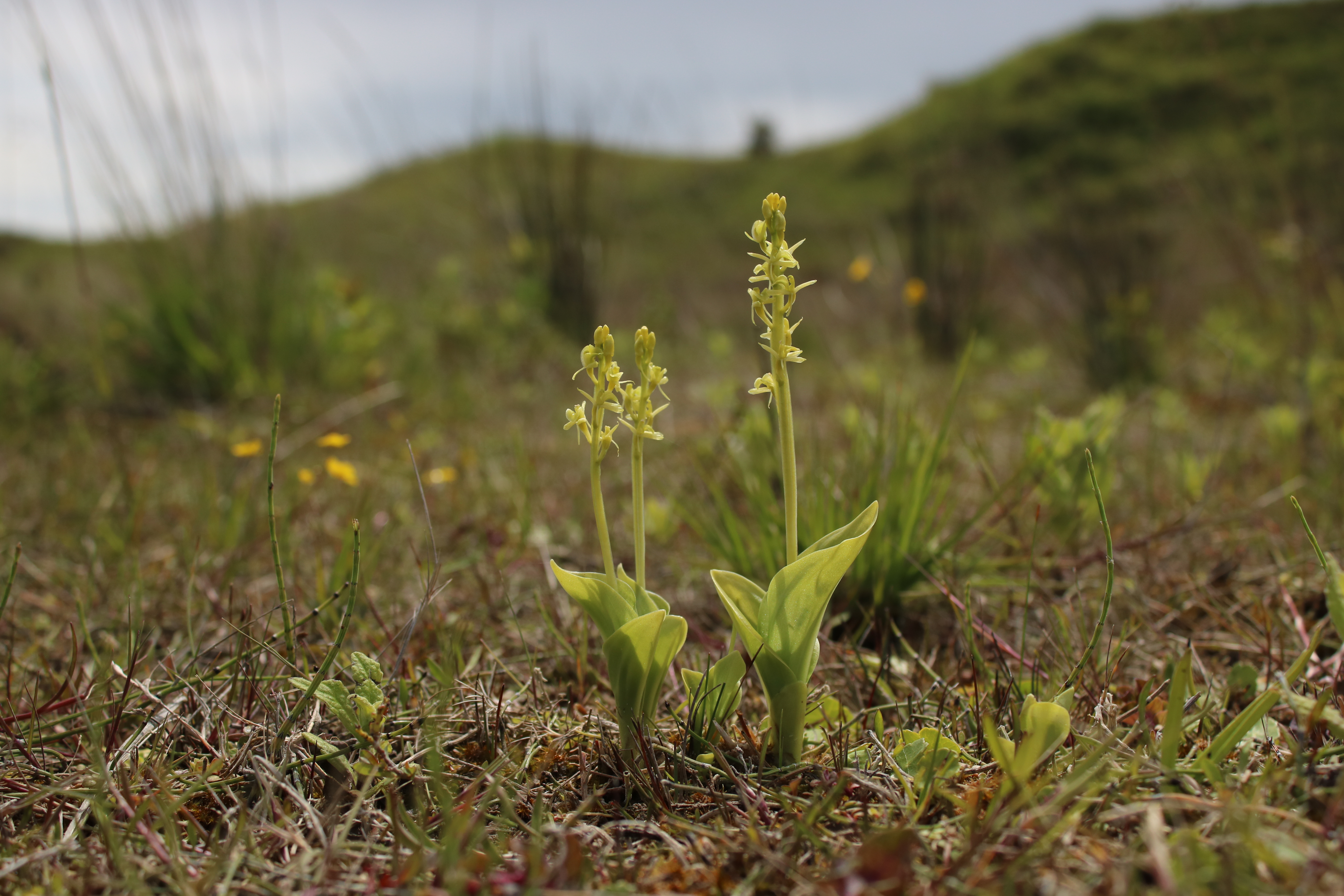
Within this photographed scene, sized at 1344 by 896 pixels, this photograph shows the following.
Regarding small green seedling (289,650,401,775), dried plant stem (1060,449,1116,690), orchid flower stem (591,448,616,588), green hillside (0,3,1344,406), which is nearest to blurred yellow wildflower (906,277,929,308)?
green hillside (0,3,1344,406)

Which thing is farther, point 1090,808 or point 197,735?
point 197,735

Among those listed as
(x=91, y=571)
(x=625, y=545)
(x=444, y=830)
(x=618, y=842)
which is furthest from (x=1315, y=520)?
(x=91, y=571)

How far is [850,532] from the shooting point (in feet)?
3.26

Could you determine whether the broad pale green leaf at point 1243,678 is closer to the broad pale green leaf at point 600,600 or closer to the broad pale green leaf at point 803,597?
the broad pale green leaf at point 803,597

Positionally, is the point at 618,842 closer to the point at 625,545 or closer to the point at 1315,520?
the point at 625,545

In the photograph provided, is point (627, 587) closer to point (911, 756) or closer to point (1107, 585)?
point (911, 756)

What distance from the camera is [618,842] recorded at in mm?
953

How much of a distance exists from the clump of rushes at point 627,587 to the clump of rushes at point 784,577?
3.6 inches

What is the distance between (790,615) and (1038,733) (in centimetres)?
29

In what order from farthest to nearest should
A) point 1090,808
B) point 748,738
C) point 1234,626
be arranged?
point 1234,626 < point 748,738 < point 1090,808

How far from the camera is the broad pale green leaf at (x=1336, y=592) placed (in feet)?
3.13

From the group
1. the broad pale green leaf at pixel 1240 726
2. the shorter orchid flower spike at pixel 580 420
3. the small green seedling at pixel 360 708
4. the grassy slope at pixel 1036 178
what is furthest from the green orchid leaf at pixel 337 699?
the grassy slope at pixel 1036 178

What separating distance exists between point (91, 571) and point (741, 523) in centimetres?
134

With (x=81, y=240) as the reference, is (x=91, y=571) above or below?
below
